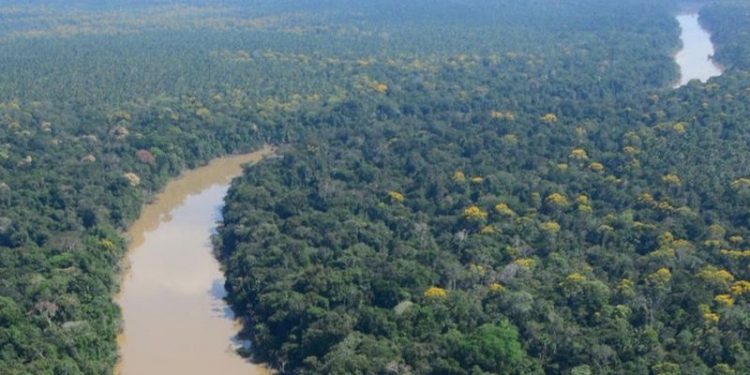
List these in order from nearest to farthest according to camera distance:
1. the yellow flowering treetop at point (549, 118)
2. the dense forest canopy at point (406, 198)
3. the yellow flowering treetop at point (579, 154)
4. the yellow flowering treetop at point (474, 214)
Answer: the dense forest canopy at point (406, 198) < the yellow flowering treetop at point (474, 214) < the yellow flowering treetop at point (579, 154) < the yellow flowering treetop at point (549, 118)

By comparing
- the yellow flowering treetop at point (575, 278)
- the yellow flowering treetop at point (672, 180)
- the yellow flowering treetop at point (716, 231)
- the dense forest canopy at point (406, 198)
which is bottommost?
the dense forest canopy at point (406, 198)

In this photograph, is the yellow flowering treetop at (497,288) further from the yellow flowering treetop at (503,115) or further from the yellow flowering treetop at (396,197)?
the yellow flowering treetop at (503,115)

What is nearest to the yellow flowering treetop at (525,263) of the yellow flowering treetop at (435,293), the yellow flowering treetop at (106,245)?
the yellow flowering treetop at (435,293)

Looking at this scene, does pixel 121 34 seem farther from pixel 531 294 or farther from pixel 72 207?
pixel 531 294

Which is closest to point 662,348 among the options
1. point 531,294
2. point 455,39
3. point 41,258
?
point 531,294

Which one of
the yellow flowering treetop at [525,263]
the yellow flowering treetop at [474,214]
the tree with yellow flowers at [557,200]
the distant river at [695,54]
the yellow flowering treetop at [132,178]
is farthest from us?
the distant river at [695,54]

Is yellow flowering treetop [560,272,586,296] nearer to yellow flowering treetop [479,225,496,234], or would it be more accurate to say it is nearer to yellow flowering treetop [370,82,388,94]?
yellow flowering treetop [479,225,496,234]
